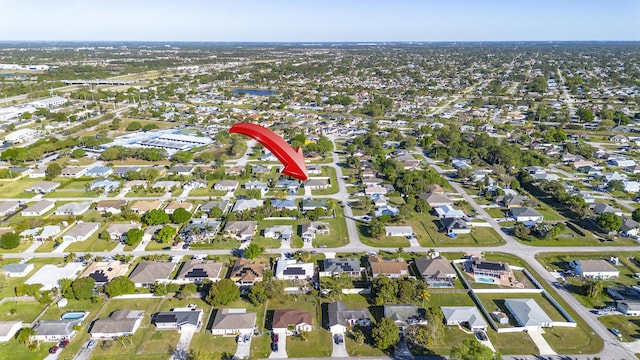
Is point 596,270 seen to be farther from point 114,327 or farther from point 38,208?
point 38,208

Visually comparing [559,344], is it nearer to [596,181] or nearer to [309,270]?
[309,270]

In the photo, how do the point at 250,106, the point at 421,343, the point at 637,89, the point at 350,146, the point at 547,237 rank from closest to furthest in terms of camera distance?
1. the point at 421,343
2. the point at 547,237
3. the point at 350,146
4. the point at 250,106
5. the point at 637,89

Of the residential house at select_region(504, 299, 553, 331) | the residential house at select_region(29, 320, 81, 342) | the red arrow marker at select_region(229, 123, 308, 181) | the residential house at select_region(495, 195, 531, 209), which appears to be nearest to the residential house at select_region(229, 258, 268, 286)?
the residential house at select_region(29, 320, 81, 342)

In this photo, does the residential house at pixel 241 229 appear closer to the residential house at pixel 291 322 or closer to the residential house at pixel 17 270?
the residential house at pixel 291 322

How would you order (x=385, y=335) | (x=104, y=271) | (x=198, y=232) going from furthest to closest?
(x=198, y=232) → (x=104, y=271) → (x=385, y=335)

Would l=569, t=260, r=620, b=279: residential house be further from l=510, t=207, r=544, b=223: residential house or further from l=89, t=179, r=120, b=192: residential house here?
l=89, t=179, r=120, b=192: residential house

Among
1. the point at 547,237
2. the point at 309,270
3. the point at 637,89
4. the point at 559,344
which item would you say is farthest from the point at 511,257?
the point at 637,89

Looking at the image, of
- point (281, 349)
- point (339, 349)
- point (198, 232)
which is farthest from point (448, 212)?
point (198, 232)
